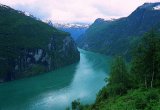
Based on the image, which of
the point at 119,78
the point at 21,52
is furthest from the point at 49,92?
the point at 21,52

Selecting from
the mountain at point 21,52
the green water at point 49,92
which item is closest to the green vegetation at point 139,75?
the green water at point 49,92

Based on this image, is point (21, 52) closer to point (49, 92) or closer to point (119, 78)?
point (49, 92)

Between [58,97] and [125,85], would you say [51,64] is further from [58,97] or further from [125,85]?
[125,85]

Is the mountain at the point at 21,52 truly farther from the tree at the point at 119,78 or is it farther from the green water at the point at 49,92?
the tree at the point at 119,78

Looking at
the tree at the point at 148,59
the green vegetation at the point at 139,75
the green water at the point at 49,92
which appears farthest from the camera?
the green water at the point at 49,92

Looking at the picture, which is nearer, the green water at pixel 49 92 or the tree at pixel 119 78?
the tree at pixel 119 78

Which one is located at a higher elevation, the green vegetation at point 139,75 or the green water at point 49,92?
the green vegetation at point 139,75
